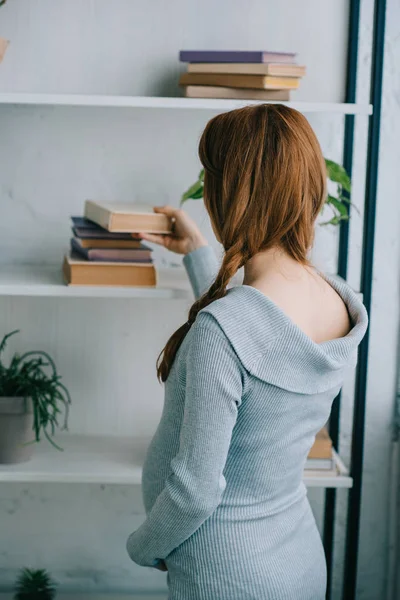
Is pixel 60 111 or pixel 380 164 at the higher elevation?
pixel 60 111

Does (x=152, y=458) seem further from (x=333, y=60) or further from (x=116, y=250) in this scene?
(x=333, y=60)

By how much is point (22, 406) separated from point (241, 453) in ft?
2.38

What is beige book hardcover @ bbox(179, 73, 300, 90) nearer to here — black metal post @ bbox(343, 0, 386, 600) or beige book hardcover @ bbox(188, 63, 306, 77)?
beige book hardcover @ bbox(188, 63, 306, 77)

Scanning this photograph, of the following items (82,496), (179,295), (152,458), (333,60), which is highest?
(333,60)

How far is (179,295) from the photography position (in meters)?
1.62

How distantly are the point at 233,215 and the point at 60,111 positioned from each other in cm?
93

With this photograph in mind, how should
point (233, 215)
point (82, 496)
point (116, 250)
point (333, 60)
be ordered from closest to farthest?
point (233, 215), point (116, 250), point (333, 60), point (82, 496)

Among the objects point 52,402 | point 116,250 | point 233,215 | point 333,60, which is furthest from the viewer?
point 333,60

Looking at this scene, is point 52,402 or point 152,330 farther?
point 152,330

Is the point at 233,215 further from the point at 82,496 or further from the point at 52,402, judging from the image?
the point at 82,496

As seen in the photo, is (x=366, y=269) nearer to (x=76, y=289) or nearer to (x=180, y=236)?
(x=180, y=236)

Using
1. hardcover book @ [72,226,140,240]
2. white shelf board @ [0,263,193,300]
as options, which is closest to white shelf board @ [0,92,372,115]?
hardcover book @ [72,226,140,240]

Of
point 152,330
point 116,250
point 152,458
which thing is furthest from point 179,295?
point 152,458

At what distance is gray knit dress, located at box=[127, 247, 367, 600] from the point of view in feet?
3.28
